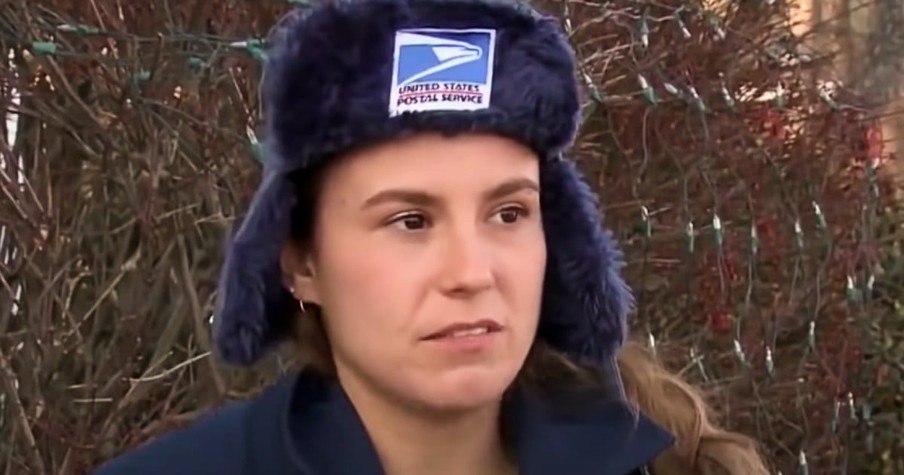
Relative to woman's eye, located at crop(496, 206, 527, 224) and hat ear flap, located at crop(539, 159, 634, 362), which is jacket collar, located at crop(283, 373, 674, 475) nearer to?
hat ear flap, located at crop(539, 159, 634, 362)

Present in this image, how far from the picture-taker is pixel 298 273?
7.94 feet

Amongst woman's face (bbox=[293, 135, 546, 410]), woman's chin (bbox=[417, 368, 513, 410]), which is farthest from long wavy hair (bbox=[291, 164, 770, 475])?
woman's chin (bbox=[417, 368, 513, 410])

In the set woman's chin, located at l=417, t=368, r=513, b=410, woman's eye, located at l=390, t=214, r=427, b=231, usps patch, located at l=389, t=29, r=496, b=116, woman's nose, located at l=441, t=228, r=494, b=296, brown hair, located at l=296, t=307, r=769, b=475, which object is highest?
usps patch, located at l=389, t=29, r=496, b=116

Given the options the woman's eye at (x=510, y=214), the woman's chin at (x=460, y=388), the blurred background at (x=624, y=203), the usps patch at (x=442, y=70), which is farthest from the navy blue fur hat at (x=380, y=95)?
the blurred background at (x=624, y=203)

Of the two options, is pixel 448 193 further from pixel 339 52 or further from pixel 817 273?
pixel 817 273

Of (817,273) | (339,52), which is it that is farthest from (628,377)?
(817,273)

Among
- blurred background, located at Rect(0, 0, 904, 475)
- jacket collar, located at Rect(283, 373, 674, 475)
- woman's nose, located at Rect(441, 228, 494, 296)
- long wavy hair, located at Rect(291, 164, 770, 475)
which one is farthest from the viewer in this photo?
blurred background, located at Rect(0, 0, 904, 475)

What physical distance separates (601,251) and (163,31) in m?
1.24

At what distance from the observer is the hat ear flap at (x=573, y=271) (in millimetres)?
2523

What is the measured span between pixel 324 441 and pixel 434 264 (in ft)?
1.13

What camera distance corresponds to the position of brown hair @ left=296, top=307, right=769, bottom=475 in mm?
2607

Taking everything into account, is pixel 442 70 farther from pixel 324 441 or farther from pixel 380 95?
pixel 324 441

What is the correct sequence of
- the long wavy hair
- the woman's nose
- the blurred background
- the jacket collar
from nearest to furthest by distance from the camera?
the woman's nose
the jacket collar
the long wavy hair
the blurred background

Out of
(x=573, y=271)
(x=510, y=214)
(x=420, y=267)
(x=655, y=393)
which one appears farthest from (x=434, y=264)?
(x=655, y=393)
